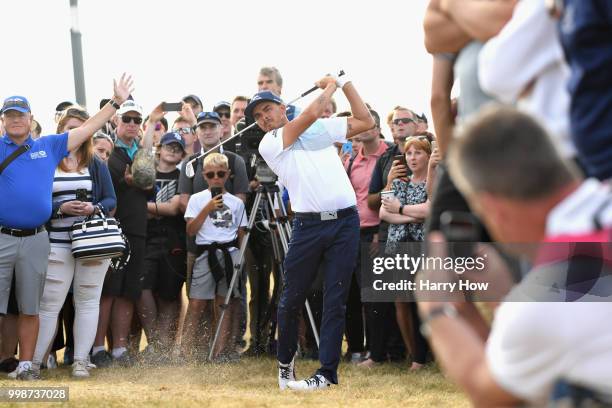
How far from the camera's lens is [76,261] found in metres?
8.27

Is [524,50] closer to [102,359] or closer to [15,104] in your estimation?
[15,104]

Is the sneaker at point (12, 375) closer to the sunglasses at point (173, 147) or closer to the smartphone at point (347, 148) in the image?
the sunglasses at point (173, 147)

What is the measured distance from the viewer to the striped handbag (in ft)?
Result: 26.2

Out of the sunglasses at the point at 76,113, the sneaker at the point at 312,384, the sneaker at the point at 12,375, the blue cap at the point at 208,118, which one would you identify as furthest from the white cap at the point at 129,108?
the sneaker at the point at 312,384

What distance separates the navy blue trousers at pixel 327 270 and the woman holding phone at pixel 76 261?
180 cm

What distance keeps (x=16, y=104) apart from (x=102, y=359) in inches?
87.6

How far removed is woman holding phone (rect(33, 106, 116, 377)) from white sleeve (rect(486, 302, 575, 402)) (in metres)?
6.13

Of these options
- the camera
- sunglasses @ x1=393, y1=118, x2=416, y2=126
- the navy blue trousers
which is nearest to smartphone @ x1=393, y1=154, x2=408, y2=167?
sunglasses @ x1=393, y1=118, x2=416, y2=126

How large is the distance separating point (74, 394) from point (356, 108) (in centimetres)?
273

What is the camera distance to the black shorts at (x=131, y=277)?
8875mm

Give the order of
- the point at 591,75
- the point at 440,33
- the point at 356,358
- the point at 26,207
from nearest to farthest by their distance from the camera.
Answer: the point at 591,75, the point at 440,33, the point at 26,207, the point at 356,358

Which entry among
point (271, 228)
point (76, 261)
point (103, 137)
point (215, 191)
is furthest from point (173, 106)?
point (76, 261)

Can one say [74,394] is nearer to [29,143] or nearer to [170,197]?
[29,143]

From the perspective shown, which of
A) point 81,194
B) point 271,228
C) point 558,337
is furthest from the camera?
point 271,228
